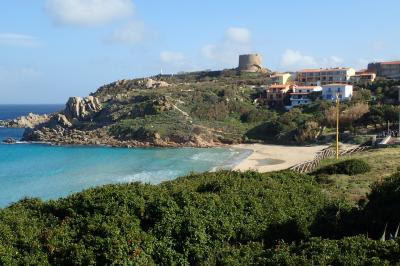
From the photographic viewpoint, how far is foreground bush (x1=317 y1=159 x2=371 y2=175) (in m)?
24.2

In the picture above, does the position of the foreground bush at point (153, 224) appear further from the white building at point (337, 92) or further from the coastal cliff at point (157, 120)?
the white building at point (337, 92)

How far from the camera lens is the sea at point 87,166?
36.8 m

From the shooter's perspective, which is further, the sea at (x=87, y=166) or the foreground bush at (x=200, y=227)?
the sea at (x=87, y=166)

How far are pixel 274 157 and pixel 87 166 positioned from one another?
19.5m

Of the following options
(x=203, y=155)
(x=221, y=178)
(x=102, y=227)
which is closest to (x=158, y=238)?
(x=102, y=227)

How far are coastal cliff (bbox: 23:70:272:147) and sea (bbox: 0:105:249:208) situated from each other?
484 cm

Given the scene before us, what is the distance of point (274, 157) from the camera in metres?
49.0

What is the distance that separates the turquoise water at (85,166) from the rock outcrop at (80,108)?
16.4 meters

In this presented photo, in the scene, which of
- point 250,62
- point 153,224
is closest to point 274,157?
point 153,224

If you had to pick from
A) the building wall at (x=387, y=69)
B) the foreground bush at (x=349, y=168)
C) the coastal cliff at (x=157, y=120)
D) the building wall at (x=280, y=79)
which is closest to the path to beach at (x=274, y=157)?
the coastal cliff at (x=157, y=120)

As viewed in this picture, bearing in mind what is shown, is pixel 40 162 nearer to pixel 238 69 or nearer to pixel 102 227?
pixel 102 227

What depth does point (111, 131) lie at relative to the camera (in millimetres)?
72062

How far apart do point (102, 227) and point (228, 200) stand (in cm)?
421

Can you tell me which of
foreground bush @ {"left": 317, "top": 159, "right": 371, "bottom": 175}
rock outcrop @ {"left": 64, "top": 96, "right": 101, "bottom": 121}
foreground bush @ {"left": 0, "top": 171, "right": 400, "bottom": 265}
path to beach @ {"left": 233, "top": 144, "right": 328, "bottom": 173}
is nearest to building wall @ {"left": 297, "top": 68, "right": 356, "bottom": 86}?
path to beach @ {"left": 233, "top": 144, "right": 328, "bottom": 173}
